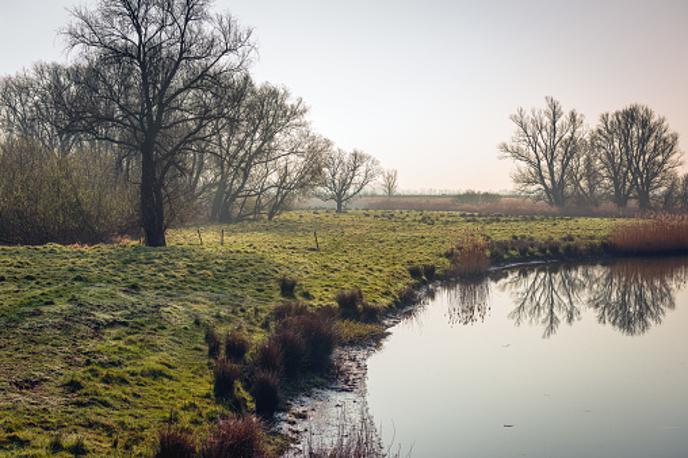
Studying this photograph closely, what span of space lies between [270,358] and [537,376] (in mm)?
6630

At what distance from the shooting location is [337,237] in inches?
1564

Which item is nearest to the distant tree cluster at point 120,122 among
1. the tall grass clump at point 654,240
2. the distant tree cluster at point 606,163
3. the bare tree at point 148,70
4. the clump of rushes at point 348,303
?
the bare tree at point 148,70

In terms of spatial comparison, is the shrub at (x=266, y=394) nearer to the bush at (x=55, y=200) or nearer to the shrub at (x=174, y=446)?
the shrub at (x=174, y=446)

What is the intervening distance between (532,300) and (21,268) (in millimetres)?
19629

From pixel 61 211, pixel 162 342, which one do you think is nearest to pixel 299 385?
pixel 162 342

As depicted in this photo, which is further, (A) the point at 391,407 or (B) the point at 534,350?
(B) the point at 534,350

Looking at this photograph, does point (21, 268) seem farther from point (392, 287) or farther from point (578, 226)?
point (578, 226)

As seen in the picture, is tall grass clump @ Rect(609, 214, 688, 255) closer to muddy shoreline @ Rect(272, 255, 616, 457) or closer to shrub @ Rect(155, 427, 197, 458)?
muddy shoreline @ Rect(272, 255, 616, 457)

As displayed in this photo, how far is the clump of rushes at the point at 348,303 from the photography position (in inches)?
744

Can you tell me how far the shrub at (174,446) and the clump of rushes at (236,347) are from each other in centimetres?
484

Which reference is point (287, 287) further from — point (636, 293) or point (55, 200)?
point (636, 293)

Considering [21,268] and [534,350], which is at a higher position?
[21,268]

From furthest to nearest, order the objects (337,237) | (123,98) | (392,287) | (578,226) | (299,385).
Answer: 1. (578,226)
2. (337,237)
3. (123,98)
4. (392,287)
5. (299,385)

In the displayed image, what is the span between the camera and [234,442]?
28.1 ft
